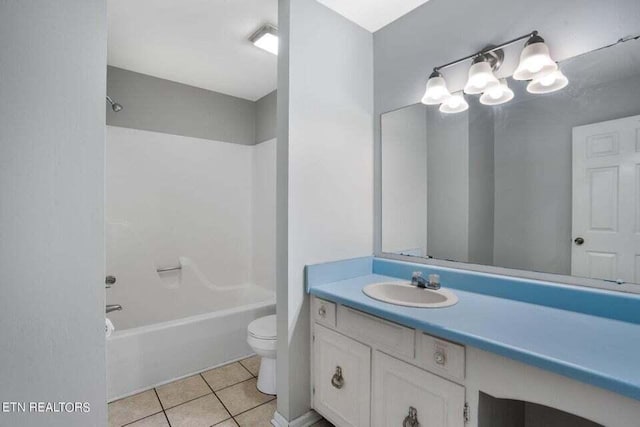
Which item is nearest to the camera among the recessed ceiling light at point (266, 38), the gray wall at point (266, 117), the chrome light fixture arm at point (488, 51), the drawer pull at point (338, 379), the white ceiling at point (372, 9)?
the chrome light fixture arm at point (488, 51)

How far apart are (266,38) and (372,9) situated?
764 mm

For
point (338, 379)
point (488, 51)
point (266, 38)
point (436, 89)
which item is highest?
point (266, 38)

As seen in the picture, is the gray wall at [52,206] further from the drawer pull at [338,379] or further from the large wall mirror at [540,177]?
the large wall mirror at [540,177]

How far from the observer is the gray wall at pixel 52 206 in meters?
0.84

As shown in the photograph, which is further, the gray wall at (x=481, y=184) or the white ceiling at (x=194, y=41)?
the white ceiling at (x=194, y=41)

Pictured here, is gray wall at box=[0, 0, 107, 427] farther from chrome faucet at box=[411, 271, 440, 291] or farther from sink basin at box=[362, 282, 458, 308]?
chrome faucet at box=[411, 271, 440, 291]

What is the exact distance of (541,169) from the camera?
1.33 metres

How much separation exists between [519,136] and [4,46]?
6.39 ft

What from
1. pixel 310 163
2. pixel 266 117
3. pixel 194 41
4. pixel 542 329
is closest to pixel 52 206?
pixel 310 163

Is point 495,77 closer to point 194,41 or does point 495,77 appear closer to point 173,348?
point 194,41

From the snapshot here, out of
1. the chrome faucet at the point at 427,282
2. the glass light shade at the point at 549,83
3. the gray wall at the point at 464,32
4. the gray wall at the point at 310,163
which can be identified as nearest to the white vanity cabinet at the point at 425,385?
the gray wall at the point at 310,163

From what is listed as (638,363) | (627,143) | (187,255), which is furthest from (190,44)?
(638,363)

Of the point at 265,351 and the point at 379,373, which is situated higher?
the point at 379,373

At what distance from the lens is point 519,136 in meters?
1.39
